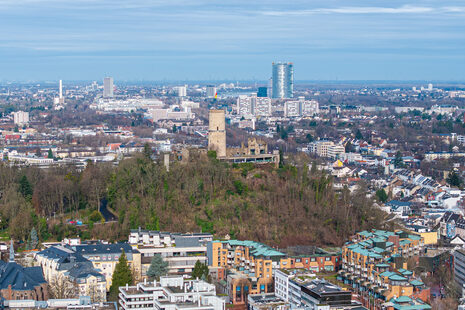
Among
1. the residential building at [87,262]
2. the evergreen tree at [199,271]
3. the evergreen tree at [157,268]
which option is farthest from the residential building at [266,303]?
the residential building at [87,262]

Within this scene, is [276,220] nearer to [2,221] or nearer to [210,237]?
[210,237]

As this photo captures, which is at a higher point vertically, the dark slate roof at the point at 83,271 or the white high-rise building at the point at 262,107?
the white high-rise building at the point at 262,107

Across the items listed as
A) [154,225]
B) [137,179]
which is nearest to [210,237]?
[154,225]

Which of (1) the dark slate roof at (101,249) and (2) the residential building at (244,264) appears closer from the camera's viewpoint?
(2) the residential building at (244,264)

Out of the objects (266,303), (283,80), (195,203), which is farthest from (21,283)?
(283,80)

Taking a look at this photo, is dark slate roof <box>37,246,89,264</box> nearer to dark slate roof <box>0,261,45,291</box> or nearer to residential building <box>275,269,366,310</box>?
dark slate roof <box>0,261,45,291</box>

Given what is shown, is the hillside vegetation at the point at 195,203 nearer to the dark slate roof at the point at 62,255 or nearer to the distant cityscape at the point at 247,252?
the distant cityscape at the point at 247,252
